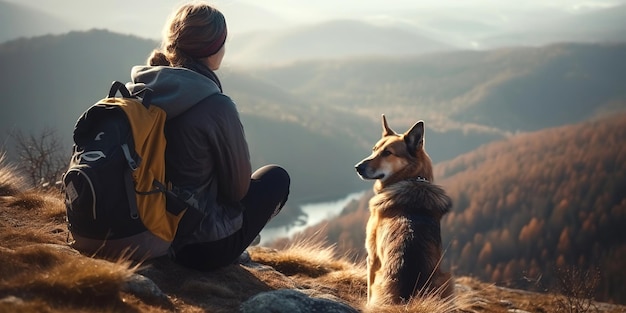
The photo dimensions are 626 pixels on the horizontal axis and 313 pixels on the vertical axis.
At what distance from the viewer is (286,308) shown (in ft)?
12.4

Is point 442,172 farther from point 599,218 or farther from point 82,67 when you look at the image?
point 82,67

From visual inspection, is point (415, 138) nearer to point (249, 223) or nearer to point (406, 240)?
point (406, 240)

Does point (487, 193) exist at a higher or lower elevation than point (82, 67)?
lower

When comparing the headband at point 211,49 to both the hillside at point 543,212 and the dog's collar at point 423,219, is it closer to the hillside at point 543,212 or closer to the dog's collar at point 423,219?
the dog's collar at point 423,219

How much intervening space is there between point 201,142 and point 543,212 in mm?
85044

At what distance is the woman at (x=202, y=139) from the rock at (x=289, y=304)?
0.61 meters

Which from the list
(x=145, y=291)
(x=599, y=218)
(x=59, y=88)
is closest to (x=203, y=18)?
(x=145, y=291)

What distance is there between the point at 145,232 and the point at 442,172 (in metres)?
111

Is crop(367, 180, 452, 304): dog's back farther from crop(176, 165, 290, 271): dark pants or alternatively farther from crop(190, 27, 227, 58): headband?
crop(190, 27, 227, 58): headband

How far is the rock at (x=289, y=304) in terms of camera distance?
3777mm

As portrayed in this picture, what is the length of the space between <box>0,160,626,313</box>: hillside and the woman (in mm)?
299

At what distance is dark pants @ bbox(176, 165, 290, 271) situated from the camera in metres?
4.31

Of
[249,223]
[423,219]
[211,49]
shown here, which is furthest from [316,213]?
[211,49]

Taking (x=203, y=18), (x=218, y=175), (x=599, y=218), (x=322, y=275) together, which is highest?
(x=203, y=18)
